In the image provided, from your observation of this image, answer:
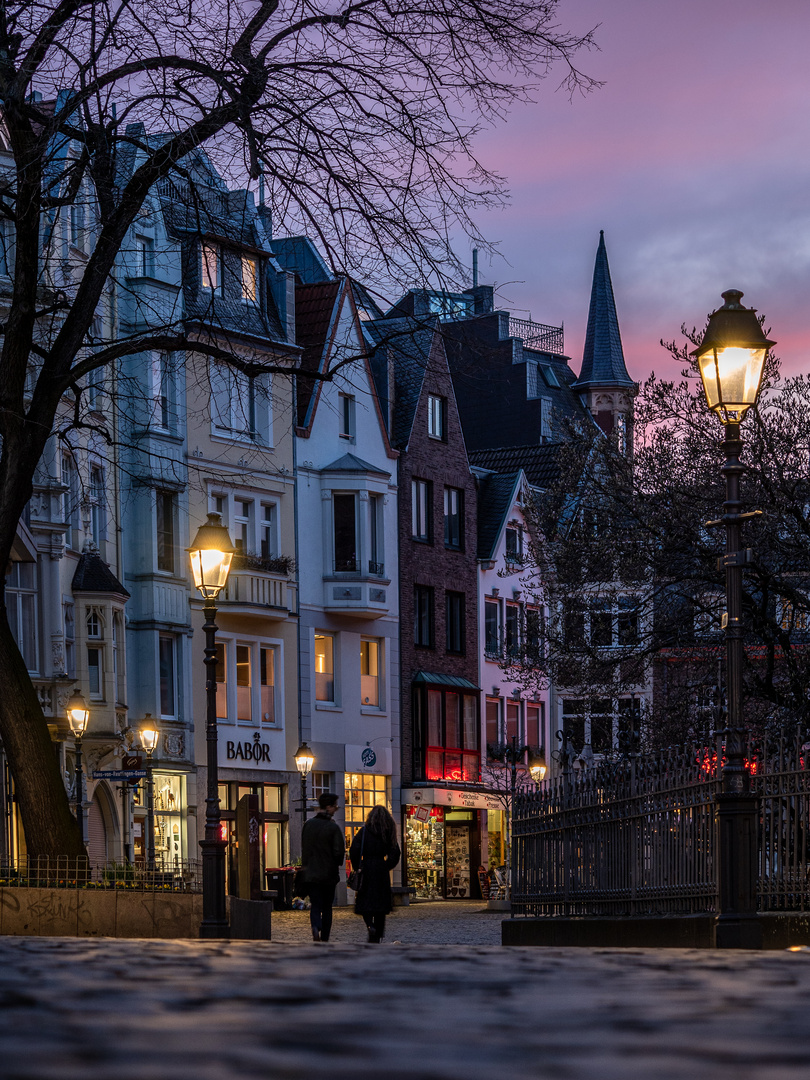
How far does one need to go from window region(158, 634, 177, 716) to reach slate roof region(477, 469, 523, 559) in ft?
53.9

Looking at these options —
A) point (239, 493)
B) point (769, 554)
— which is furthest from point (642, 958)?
point (239, 493)

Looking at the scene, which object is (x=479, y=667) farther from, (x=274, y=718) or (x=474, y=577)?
(x=274, y=718)

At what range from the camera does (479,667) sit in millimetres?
58375

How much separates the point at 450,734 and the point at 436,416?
9583 millimetres

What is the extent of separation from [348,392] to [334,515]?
340 cm

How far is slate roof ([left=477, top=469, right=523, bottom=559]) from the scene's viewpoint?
58.7 m

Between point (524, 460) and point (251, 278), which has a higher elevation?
point (251, 278)

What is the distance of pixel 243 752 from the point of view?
152ft

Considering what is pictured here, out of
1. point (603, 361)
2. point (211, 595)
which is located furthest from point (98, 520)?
point (603, 361)

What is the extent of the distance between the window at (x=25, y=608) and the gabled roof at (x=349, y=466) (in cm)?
1401

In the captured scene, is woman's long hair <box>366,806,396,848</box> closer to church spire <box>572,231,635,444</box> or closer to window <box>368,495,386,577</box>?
window <box>368,495,386,577</box>

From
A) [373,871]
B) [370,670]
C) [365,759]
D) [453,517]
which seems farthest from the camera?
[453,517]

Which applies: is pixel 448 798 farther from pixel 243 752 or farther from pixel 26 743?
pixel 26 743

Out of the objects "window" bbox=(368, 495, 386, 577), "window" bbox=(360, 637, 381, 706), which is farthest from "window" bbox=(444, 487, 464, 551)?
"window" bbox=(368, 495, 386, 577)
